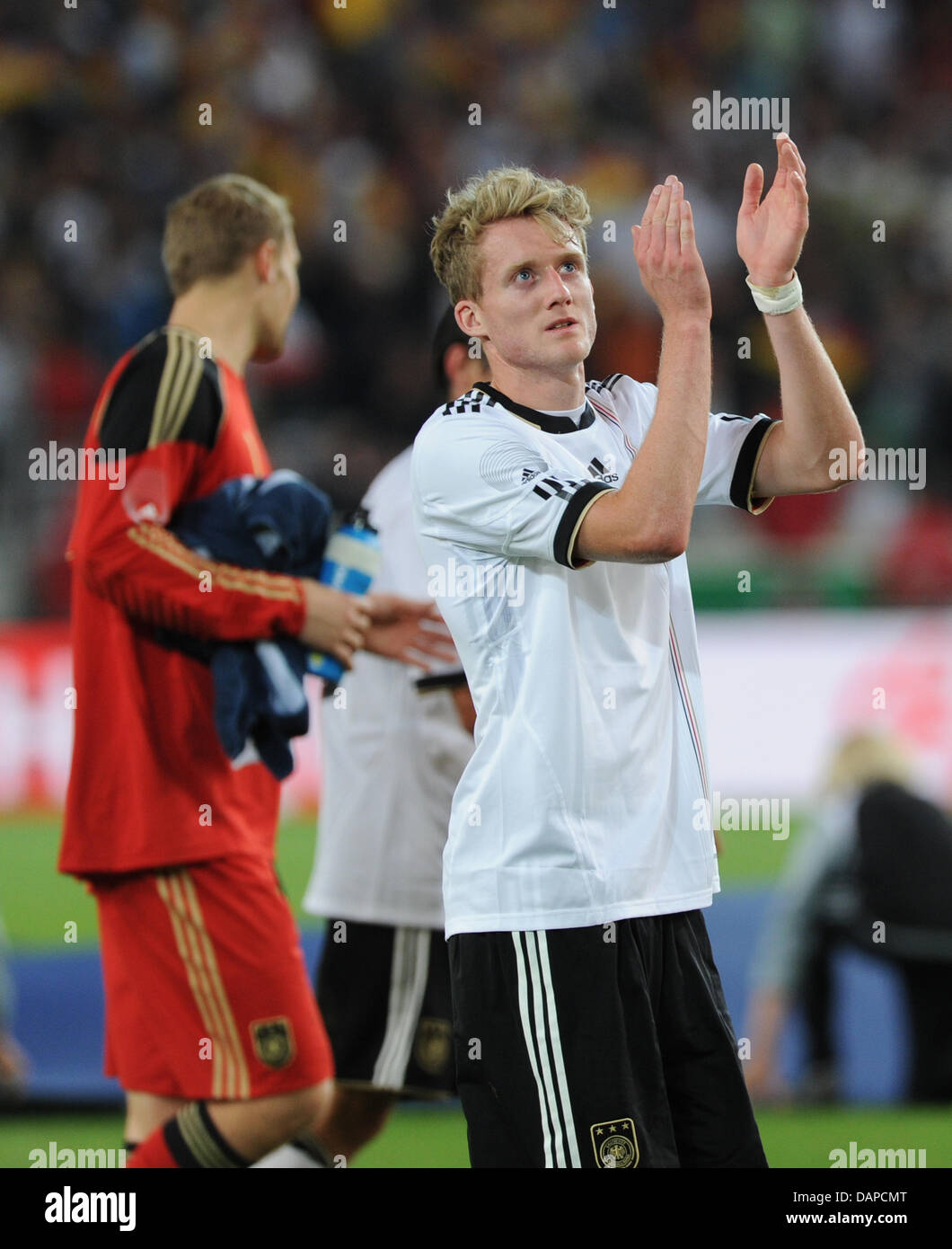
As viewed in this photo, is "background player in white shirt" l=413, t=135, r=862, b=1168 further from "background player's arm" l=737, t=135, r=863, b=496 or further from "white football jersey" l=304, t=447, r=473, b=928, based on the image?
"white football jersey" l=304, t=447, r=473, b=928

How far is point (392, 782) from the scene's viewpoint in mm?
4098

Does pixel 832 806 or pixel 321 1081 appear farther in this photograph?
pixel 832 806

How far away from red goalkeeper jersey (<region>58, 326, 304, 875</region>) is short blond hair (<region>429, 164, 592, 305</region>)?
35.4 inches

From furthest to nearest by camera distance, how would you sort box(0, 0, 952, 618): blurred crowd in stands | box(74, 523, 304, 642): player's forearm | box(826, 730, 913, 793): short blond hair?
box(0, 0, 952, 618): blurred crowd in stands → box(826, 730, 913, 793): short blond hair → box(74, 523, 304, 642): player's forearm

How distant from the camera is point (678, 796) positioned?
2.70 meters

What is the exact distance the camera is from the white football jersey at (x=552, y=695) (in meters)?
2.57

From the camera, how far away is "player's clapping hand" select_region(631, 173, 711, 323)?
8.27 ft

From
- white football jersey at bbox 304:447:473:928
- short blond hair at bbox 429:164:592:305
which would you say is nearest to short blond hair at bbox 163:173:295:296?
white football jersey at bbox 304:447:473:928

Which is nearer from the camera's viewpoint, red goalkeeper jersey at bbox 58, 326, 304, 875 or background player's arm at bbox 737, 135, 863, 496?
background player's arm at bbox 737, 135, 863, 496

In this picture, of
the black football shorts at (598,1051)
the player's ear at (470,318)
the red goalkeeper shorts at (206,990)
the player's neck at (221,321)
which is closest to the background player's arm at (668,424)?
the player's ear at (470,318)

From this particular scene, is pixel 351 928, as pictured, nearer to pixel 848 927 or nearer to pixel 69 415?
pixel 848 927

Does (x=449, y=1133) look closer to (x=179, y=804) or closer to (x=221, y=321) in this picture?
(x=179, y=804)

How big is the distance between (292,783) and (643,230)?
5.63 meters
